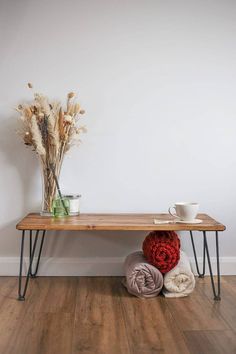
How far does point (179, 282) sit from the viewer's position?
8.03ft

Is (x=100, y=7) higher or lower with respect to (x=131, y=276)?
higher

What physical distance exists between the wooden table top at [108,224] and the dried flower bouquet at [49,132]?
23cm

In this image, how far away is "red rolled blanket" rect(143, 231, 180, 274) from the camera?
243 centimetres

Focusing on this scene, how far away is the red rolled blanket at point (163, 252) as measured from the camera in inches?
95.7

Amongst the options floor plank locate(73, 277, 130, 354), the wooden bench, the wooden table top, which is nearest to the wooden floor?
floor plank locate(73, 277, 130, 354)

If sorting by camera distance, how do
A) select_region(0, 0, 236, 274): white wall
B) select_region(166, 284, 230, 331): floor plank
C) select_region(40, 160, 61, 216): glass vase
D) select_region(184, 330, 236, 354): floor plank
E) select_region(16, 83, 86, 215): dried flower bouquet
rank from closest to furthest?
select_region(184, 330, 236, 354): floor plank → select_region(166, 284, 230, 331): floor plank → select_region(16, 83, 86, 215): dried flower bouquet → select_region(40, 160, 61, 216): glass vase → select_region(0, 0, 236, 274): white wall

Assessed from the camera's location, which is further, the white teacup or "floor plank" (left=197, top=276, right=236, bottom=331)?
the white teacup

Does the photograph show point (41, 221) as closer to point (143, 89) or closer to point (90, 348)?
point (90, 348)

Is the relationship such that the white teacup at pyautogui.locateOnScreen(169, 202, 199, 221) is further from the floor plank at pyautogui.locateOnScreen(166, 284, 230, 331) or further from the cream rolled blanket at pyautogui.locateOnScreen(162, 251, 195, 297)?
the floor plank at pyautogui.locateOnScreen(166, 284, 230, 331)

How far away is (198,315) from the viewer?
216 cm

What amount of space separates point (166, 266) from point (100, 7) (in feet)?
5.93

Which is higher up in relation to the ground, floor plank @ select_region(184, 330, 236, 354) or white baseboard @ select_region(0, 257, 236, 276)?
white baseboard @ select_region(0, 257, 236, 276)

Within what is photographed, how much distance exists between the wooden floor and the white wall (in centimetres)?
47

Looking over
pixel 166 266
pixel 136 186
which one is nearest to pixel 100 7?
pixel 136 186
